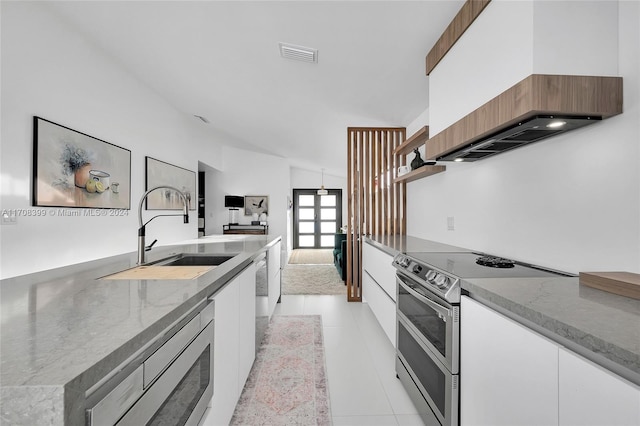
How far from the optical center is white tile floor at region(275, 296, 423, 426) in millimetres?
1673

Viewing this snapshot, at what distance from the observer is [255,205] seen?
22.6 ft

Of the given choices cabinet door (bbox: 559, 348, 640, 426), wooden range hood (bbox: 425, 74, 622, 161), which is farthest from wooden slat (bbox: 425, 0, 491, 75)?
cabinet door (bbox: 559, 348, 640, 426)

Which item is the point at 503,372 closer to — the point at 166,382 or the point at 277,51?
the point at 166,382

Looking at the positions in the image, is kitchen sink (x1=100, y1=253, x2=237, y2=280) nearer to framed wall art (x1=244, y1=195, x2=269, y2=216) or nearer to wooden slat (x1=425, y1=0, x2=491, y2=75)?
wooden slat (x1=425, y1=0, x2=491, y2=75)

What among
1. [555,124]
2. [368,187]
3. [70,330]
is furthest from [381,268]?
[70,330]

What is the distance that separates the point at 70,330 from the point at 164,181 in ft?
11.3

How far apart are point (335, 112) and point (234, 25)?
1554mm

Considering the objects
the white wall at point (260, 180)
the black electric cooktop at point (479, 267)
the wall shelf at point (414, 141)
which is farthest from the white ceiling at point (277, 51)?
the white wall at point (260, 180)

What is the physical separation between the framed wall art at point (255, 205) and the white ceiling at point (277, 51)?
10.5 feet

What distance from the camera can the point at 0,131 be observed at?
1731 mm

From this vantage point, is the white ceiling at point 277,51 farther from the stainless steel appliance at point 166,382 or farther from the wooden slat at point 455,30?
the stainless steel appliance at point 166,382

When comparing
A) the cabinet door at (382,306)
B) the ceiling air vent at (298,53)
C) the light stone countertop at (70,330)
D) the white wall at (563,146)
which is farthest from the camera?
the cabinet door at (382,306)

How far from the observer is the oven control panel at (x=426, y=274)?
126cm

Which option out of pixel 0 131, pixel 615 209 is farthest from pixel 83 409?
pixel 0 131
